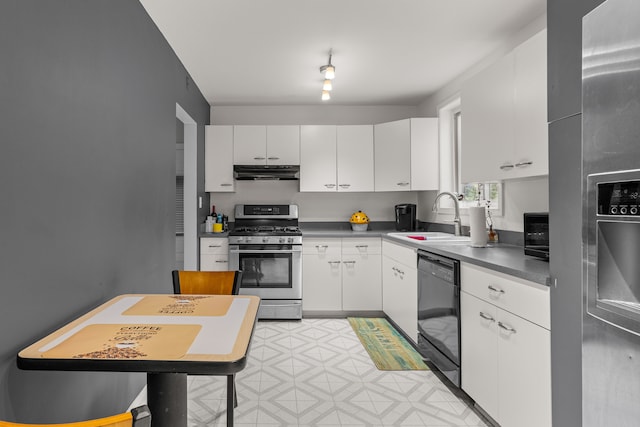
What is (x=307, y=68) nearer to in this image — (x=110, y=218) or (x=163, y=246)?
(x=163, y=246)

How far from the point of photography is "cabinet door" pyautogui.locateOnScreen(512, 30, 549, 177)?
2077mm

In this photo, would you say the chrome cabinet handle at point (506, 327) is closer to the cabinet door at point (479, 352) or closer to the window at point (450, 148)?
the cabinet door at point (479, 352)

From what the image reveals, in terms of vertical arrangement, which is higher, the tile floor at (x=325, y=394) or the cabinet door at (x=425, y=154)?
the cabinet door at (x=425, y=154)

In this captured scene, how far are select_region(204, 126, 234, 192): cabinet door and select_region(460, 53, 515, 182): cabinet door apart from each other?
8.74 ft

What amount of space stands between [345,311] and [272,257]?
1020mm

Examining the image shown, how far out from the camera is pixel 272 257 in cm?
416

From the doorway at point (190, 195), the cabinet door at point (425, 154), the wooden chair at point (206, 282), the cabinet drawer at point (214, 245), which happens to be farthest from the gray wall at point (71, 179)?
the cabinet door at point (425, 154)

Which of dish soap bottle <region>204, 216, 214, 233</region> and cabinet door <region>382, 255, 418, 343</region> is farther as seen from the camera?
dish soap bottle <region>204, 216, 214, 233</region>

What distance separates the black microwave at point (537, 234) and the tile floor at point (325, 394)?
1.03 metres

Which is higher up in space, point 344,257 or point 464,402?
point 344,257

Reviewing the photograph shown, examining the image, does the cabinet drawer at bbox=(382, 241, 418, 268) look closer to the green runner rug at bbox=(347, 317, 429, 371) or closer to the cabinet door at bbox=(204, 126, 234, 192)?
the green runner rug at bbox=(347, 317, 429, 371)

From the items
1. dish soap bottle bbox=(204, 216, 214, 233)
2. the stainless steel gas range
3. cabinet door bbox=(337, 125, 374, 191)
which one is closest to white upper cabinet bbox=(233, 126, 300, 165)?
cabinet door bbox=(337, 125, 374, 191)

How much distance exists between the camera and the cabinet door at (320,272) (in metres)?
4.27

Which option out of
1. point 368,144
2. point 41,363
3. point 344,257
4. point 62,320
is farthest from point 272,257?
point 41,363
